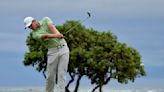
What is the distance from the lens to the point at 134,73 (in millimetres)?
59625

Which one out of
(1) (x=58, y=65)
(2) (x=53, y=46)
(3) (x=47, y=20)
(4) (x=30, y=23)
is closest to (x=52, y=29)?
(3) (x=47, y=20)

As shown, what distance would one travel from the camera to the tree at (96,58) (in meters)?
57.8

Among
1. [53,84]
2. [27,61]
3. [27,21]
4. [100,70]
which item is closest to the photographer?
[27,21]

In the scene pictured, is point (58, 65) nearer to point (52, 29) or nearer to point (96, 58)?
point (52, 29)

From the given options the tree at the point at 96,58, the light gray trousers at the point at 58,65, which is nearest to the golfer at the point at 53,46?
the light gray trousers at the point at 58,65

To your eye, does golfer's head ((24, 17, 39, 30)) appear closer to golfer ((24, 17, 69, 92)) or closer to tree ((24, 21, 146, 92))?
golfer ((24, 17, 69, 92))

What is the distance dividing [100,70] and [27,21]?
4355cm

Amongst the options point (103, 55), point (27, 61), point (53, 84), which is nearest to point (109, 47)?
point (103, 55)

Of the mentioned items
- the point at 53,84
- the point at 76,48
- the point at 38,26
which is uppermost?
the point at 76,48

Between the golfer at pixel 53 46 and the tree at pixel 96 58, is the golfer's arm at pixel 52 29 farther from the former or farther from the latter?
the tree at pixel 96 58

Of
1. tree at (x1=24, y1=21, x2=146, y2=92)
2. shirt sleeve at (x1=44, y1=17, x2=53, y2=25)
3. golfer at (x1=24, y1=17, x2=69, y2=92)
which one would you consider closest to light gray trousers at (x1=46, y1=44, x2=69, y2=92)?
golfer at (x1=24, y1=17, x2=69, y2=92)

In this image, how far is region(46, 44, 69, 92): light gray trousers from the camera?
1473cm

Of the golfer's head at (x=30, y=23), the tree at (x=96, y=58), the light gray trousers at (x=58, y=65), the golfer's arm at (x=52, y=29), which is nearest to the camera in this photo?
the golfer's head at (x=30, y=23)

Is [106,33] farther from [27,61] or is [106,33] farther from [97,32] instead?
[27,61]
